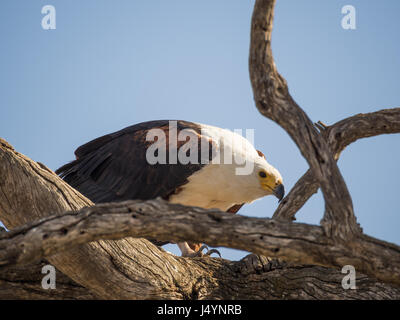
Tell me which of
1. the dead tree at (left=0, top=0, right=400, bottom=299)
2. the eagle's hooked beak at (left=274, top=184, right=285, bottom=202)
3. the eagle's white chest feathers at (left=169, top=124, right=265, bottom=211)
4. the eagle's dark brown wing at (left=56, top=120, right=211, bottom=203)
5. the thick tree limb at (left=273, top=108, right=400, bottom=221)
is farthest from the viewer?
the eagle's hooked beak at (left=274, top=184, right=285, bottom=202)

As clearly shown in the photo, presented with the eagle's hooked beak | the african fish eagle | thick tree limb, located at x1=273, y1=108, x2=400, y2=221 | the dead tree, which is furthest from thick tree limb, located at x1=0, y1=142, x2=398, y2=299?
the eagle's hooked beak

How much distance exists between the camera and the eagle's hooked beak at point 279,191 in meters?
6.15

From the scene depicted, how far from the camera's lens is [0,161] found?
3.66 metres

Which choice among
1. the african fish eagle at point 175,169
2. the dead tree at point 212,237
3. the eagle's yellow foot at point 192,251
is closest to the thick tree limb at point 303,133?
the dead tree at point 212,237

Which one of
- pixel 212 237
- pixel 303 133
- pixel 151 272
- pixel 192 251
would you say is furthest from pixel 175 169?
pixel 303 133

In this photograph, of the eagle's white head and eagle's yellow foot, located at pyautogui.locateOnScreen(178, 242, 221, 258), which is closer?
eagle's yellow foot, located at pyautogui.locateOnScreen(178, 242, 221, 258)

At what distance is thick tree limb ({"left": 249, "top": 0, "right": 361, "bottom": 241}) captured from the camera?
9.29 ft

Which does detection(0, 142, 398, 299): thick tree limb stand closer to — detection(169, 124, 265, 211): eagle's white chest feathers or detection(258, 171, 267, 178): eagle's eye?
detection(169, 124, 265, 211): eagle's white chest feathers

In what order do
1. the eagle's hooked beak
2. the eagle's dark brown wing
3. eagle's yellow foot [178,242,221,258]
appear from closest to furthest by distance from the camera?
eagle's yellow foot [178,242,221,258], the eagle's dark brown wing, the eagle's hooked beak

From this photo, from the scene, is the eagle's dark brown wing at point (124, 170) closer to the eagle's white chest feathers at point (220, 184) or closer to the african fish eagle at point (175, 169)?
the african fish eagle at point (175, 169)
